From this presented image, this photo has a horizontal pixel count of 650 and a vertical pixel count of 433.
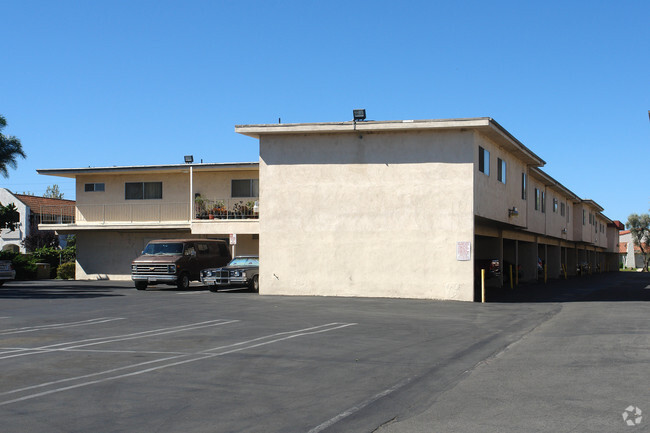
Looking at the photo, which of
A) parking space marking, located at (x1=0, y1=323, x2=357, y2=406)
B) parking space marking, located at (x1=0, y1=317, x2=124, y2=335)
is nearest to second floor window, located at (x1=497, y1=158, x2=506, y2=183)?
parking space marking, located at (x1=0, y1=323, x2=357, y2=406)

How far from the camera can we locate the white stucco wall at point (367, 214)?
23594mm

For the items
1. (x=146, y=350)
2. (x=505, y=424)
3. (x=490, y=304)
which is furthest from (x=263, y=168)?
(x=505, y=424)

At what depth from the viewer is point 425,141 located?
24.2m

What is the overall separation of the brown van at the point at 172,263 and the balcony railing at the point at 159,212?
4.76 m

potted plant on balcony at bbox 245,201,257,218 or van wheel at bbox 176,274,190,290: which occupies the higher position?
potted plant on balcony at bbox 245,201,257,218

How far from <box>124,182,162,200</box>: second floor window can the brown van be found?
8.77 metres

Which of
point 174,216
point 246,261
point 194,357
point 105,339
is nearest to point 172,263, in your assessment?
point 246,261

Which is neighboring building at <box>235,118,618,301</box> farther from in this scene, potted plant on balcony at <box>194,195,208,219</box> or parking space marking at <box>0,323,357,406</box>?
potted plant on balcony at <box>194,195,208,219</box>

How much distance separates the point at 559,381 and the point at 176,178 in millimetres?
31296

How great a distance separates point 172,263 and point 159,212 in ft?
33.4

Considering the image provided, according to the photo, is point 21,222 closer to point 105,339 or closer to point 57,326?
point 57,326

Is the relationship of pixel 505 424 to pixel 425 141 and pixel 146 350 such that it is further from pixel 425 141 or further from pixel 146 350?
pixel 425 141

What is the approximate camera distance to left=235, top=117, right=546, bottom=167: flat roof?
23453mm

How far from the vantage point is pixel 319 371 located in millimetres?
9484
